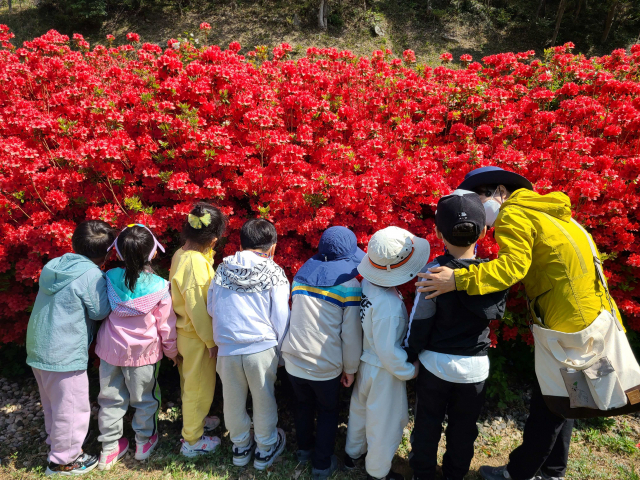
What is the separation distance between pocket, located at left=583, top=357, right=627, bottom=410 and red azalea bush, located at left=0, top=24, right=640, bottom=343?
2.73 ft

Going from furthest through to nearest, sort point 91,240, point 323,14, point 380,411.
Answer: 1. point 323,14
2. point 91,240
3. point 380,411

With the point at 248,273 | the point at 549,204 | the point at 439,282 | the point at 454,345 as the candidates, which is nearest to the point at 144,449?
the point at 248,273

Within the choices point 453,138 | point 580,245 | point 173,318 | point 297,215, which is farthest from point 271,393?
point 453,138

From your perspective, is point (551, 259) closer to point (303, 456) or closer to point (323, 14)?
point (303, 456)

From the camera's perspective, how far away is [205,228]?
8.13 feet

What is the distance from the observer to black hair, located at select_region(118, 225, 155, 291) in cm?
237

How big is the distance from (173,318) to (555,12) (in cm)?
1693


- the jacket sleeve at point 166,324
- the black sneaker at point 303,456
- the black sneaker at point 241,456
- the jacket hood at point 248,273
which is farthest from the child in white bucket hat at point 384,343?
the jacket sleeve at point 166,324

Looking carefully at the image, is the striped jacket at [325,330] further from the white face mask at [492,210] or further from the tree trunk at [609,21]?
the tree trunk at [609,21]

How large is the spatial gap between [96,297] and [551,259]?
2590 millimetres

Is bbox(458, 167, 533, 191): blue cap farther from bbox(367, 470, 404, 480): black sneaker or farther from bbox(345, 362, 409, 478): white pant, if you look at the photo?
bbox(367, 470, 404, 480): black sneaker

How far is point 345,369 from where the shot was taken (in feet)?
7.84

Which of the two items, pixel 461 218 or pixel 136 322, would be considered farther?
pixel 136 322

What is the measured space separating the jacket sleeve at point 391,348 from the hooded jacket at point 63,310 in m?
1.69
